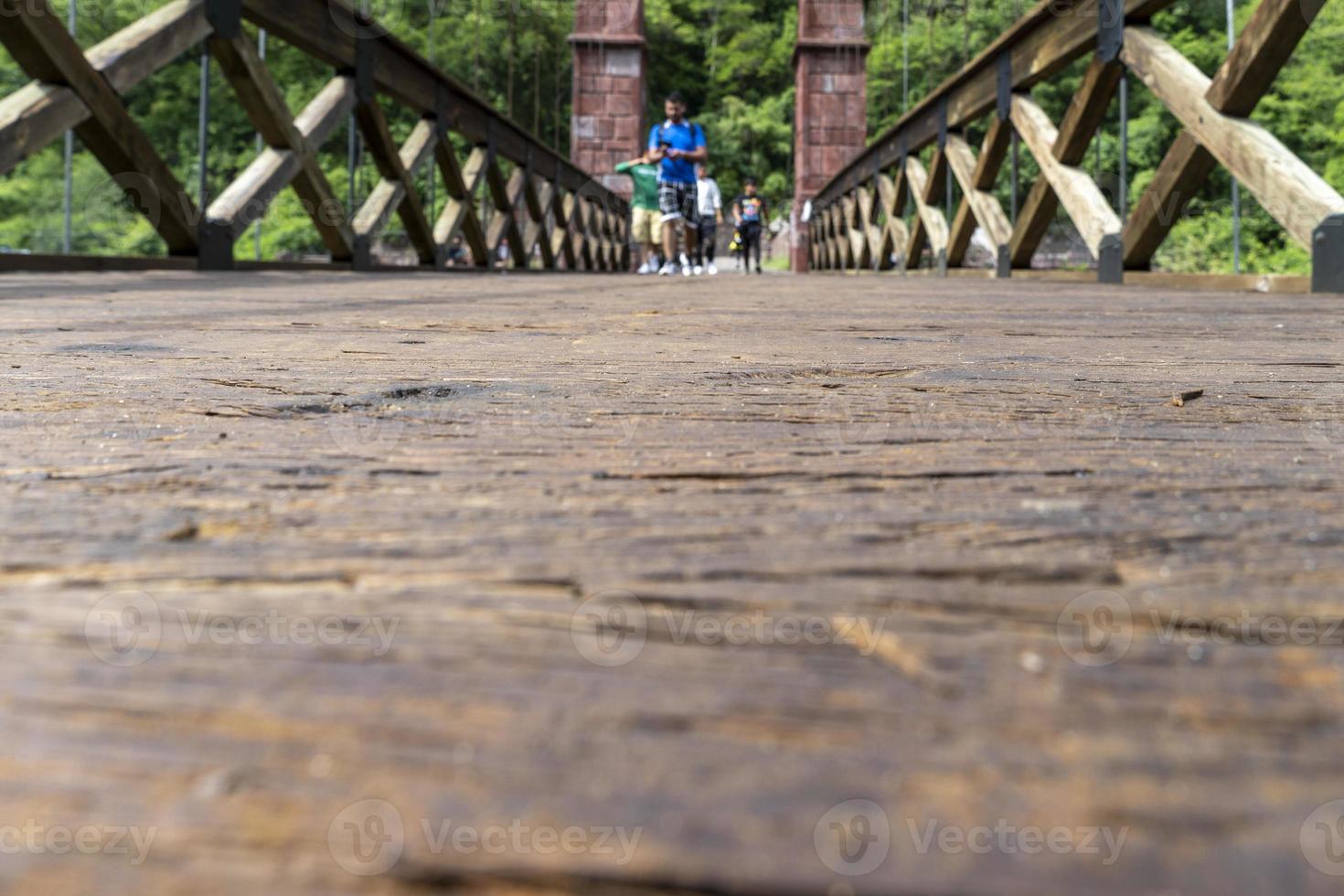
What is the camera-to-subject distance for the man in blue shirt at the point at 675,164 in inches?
191

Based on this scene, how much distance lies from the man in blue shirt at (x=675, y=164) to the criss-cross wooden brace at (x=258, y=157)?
2195mm

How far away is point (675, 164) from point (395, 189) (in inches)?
70.8

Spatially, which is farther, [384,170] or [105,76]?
[384,170]

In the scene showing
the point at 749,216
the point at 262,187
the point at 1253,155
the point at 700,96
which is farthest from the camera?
the point at 700,96

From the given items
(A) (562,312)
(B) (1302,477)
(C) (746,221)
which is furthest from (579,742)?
(C) (746,221)

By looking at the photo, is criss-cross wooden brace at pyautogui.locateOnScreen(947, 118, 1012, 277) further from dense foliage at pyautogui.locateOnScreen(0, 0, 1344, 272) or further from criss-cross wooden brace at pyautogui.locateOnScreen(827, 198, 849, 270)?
dense foliage at pyautogui.locateOnScreen(0, 0, 1344, 272)

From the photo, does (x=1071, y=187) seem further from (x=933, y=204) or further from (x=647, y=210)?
(x=647, y=210)

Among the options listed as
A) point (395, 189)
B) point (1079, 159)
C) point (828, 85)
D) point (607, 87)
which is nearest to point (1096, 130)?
point (1079, 159)

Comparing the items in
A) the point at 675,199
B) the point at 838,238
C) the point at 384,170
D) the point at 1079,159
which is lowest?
the point at 838,238

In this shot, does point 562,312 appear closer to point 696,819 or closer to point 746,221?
point 696,819

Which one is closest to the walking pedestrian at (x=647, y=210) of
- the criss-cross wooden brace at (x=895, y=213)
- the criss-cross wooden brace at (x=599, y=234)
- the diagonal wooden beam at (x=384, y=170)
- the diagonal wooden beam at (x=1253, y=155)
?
the criss-cross wooden brace at (x=895, y=213)

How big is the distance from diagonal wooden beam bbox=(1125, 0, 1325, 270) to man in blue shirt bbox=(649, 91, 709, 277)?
2635 mm

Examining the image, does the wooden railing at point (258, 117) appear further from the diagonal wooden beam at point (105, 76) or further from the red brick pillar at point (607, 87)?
the red brick pillar at point (607, 87)

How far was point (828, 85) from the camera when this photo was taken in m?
11.5
